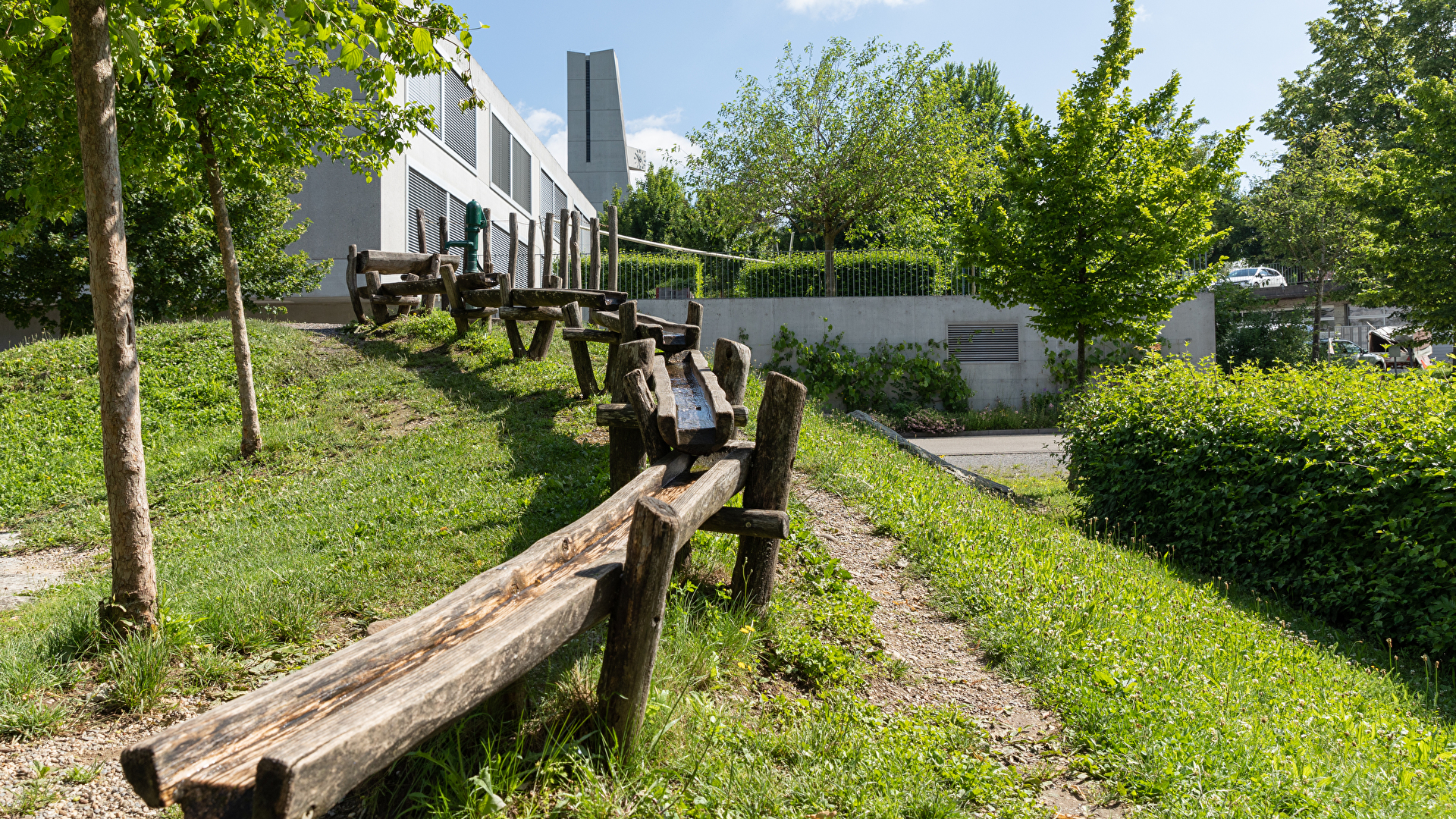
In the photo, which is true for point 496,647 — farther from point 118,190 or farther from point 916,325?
point 916,325

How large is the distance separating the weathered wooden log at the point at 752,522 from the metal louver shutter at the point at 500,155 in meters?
26.0

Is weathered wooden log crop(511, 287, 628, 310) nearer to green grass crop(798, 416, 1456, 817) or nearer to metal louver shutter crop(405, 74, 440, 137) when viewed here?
green grass crop(798, 416, 1456, 817)

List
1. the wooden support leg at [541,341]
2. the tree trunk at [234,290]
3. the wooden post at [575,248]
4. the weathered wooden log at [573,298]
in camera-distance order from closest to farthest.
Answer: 1. the tree trunk at [234,290]
2. the weathered wooden log at [573,298]
3. the wooden support leg at [541,341]
4. the wooden post at [575,248]

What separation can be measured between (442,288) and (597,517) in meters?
10.8

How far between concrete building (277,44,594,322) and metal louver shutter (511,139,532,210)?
0.09 metres

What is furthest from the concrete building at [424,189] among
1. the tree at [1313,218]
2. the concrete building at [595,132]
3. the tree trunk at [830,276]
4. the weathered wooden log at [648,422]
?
the concrete building at [595,132]

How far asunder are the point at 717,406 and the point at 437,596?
191 centimetres

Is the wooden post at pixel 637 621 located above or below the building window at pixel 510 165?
below

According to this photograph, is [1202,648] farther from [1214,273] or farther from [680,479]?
[1214,273]

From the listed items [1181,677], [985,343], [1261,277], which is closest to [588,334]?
[1181,677]

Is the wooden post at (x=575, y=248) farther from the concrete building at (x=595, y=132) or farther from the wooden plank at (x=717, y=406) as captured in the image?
the concrete building at (x=595, y=132)

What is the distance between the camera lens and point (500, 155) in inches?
1119

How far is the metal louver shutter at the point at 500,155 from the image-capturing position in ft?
90.5

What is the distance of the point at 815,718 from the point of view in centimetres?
355
